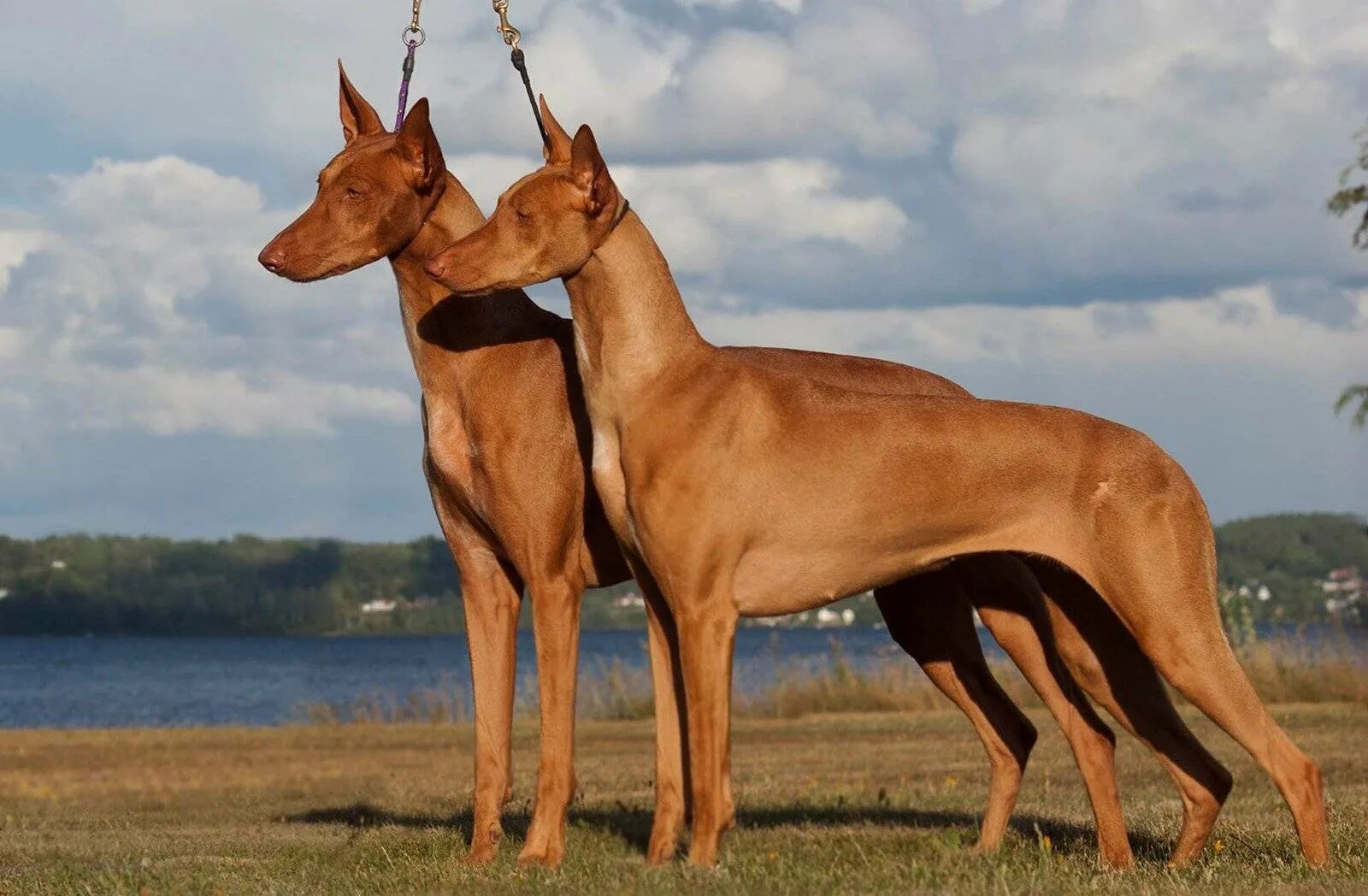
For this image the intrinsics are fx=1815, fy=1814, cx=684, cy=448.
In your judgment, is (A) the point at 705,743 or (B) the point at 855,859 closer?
(A) the point at 705,743

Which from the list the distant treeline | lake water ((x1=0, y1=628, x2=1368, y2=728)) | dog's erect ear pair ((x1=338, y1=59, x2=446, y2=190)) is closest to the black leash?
dog's erect ear pair ((x1=338, y1=59, x2=446, y2=190))

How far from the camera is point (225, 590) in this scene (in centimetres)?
14575

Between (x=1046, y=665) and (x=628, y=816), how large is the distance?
3.18 metres

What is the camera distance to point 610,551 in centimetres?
815

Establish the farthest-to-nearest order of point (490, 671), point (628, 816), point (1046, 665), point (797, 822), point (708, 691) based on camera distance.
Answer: point (628, 816) < point (797, 822) < point (1046, 665) < point (490, 671) < point (708, 691)

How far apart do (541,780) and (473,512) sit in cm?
121

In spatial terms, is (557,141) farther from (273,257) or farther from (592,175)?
(273,257)

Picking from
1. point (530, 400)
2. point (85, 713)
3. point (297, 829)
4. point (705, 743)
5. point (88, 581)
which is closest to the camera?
point (705, 743)

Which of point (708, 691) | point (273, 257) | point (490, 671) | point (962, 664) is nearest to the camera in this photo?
point (708, 691)

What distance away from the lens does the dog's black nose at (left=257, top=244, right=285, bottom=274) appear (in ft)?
25.3

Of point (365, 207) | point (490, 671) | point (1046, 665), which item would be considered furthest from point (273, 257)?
point (1046, 665)

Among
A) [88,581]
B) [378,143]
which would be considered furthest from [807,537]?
[88,581]

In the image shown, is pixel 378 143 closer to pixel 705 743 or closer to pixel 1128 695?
pixel 705 743

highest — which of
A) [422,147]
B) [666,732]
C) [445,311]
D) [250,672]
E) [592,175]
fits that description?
[422,147]
